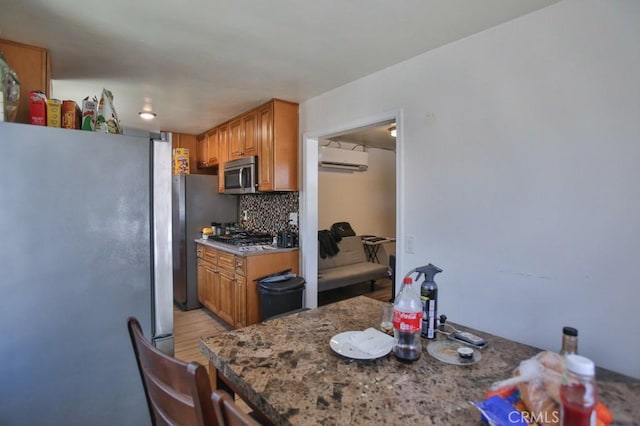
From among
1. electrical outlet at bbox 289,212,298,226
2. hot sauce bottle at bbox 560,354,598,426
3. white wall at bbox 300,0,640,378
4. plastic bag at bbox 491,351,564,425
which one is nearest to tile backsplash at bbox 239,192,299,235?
electrical outlet at bbox 289,212,298,226

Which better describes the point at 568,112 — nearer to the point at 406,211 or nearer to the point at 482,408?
the point at 406,211

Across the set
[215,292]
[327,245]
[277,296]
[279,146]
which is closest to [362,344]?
[277,296]

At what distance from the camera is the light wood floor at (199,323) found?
114 inches

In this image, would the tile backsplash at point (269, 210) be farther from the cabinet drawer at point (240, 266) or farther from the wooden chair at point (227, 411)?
the wooden chair at point (227, 411)

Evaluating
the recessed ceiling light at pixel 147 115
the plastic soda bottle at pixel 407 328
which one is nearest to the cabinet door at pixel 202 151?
the recessed ceiling light at pixel 147 115

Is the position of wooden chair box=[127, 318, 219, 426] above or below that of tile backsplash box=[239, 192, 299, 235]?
below

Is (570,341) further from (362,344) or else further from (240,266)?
(240,266)

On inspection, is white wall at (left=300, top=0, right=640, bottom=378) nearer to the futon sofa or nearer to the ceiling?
the ceiling

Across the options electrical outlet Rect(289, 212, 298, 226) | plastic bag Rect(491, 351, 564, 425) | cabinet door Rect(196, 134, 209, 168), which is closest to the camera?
plastic bag Rect(491, 351, 564, 425)

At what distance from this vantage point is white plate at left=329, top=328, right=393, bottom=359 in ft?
3.51

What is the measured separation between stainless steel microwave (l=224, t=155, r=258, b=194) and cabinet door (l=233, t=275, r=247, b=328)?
976 mm

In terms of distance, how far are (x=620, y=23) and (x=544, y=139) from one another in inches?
21.6

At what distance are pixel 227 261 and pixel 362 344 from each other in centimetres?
257

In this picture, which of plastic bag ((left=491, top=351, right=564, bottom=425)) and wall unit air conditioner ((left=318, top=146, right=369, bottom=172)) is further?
wall unit air conditioner ((left=318, top=146, right=369, bottom=172))
